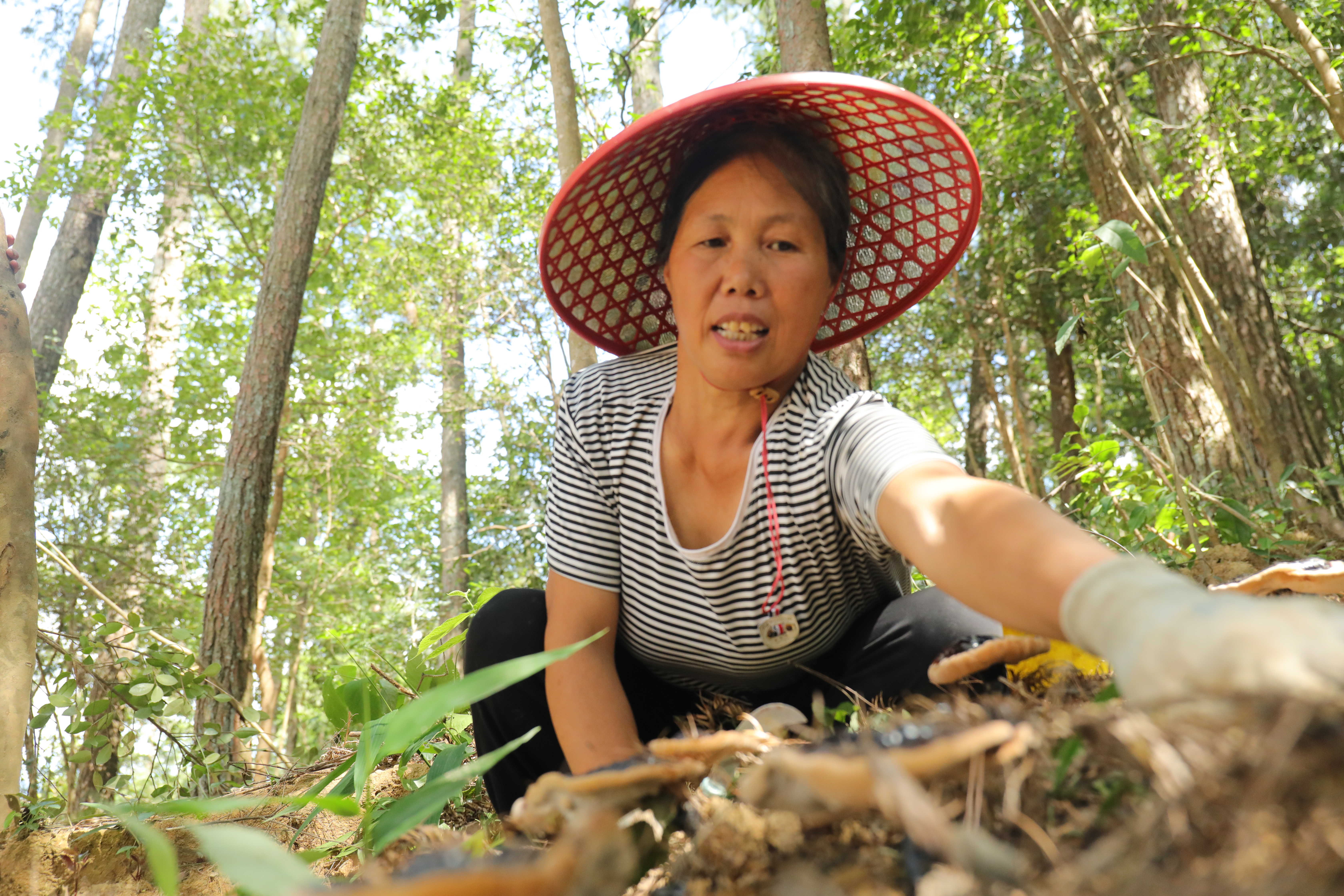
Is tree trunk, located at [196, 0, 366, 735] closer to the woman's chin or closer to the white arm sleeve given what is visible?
the woman's chin

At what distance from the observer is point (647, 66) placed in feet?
29.4

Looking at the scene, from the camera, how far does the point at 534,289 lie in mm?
10219

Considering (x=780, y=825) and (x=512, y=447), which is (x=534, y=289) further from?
(x=780, y=825)

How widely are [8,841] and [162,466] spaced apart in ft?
28.3

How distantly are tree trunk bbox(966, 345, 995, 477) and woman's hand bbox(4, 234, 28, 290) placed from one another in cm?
740

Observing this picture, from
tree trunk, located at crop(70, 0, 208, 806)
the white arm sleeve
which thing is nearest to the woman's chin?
the white arm sleeve

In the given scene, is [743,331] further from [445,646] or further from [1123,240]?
[445,646]

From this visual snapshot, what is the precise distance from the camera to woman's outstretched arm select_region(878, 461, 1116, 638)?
729mm

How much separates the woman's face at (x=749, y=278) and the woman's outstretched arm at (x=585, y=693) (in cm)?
48

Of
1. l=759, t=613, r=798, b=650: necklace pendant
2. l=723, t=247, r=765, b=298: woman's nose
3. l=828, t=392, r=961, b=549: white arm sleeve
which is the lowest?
l=759, t=613, r=798, b=650: necklace pendant

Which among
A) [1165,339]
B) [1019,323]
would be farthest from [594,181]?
[1019,323]

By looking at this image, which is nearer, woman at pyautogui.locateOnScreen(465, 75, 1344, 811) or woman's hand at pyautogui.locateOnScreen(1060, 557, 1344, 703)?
woman's hand at pyautogui.locateOnScreen(1060, 557, 1344, 703)

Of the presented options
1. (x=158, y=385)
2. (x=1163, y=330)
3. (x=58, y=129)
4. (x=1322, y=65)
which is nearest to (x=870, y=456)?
(x=1322, y=65)

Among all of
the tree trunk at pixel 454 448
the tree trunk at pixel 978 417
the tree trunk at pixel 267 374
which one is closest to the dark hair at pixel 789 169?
the tree trunk at pixel 267 374
